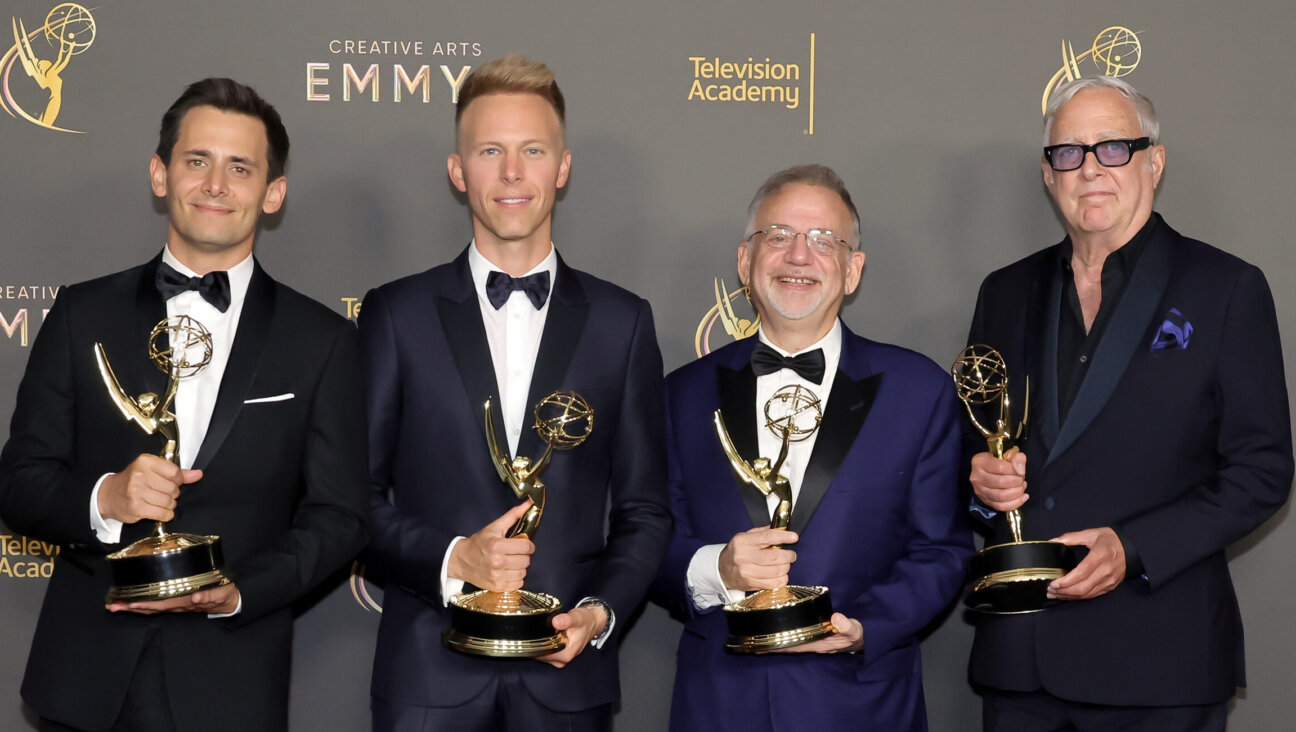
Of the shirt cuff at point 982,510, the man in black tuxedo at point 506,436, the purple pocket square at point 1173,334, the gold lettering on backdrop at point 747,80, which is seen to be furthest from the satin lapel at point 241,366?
the purple pocket square at point 1173,334

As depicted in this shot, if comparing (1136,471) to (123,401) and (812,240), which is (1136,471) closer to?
(812,240)

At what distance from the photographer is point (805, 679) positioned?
126 inches

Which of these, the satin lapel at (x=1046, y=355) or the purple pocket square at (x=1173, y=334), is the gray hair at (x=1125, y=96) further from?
the purple pocket square at (x=1173, y=334)

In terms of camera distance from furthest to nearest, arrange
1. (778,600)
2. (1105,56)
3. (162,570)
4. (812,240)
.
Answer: (1105,56)
(812,240)
(778,600)
(162,570)

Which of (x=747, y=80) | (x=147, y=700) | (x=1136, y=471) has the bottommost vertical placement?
(x=147, y=700)

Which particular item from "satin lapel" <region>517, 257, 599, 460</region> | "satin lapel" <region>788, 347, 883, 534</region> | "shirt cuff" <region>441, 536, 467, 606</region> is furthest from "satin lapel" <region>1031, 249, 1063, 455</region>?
"shirt cuff" <region>441, 536, 467, 606</region>

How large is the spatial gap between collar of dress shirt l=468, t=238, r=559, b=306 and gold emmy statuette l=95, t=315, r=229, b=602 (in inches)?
26.9

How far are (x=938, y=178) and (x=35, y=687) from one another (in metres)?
2.93

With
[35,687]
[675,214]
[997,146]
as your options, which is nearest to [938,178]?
[997,146]

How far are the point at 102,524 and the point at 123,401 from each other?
0.29 meters

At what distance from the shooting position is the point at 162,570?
2.75 m

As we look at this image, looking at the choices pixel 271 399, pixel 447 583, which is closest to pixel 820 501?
pixel 447 583

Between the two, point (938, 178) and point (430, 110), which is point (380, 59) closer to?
point (430, 110)

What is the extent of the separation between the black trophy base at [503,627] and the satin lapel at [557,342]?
390 millimetres
